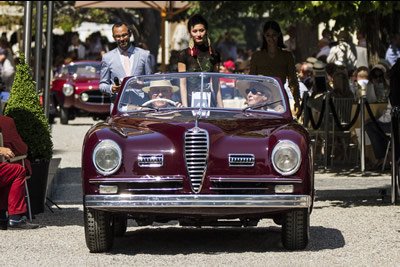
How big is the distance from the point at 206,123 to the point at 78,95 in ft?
61.6

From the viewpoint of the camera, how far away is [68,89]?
1079 inches

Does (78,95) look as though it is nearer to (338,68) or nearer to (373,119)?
(338,68)

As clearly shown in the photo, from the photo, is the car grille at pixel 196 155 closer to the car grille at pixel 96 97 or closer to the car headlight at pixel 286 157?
the car headlight at pixel 286 157

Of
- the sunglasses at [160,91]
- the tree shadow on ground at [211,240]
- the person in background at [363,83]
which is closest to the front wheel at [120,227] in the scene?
the tree shadow on ground at [211,240]

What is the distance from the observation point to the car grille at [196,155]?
8.38 meters

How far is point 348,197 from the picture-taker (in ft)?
42.8

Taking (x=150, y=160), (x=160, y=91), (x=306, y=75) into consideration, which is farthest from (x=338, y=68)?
(x=150, y=160)

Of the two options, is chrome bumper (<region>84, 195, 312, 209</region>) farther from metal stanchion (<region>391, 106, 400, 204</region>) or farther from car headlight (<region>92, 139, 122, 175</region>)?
metal stanchion (<region>391, 106, 400, 204</region>)

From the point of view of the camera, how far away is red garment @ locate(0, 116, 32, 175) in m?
10.1

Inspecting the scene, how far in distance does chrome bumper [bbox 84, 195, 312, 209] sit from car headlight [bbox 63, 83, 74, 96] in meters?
19.1

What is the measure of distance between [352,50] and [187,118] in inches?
565

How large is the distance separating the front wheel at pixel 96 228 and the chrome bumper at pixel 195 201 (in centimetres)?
21

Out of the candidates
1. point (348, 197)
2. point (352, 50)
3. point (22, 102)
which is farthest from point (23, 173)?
point (352, 50)

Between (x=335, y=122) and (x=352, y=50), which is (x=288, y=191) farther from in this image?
(x=352, y=50)
